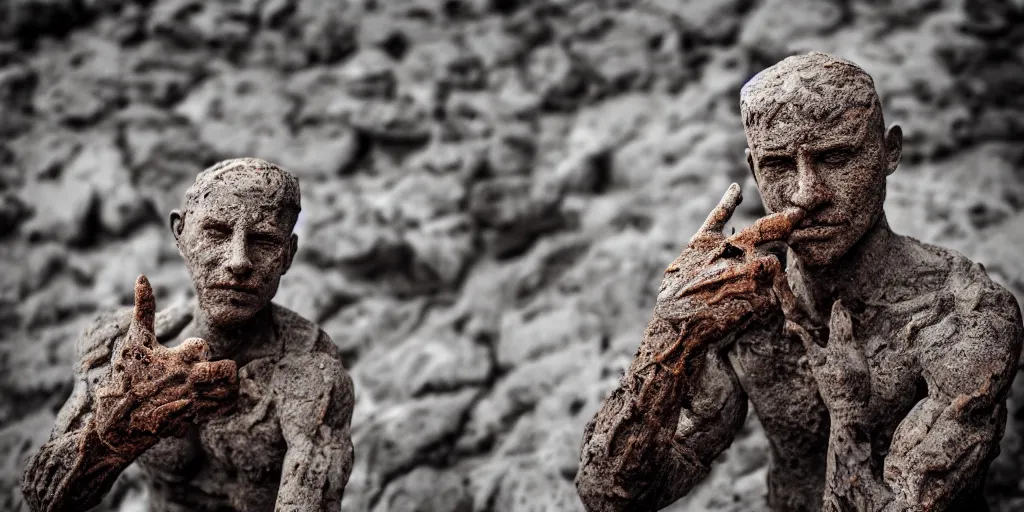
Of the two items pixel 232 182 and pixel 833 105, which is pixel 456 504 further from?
pixel 833 105

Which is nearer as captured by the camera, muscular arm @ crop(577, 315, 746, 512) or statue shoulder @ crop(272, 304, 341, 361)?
muscular arm @ crop(577, 315, 746, 512)

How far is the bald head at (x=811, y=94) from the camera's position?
131 inches

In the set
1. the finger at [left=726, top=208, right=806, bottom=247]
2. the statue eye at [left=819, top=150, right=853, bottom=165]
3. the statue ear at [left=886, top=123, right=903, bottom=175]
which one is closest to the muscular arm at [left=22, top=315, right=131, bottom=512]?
the finger at [left=726, top=208, right=806, bottom=247]

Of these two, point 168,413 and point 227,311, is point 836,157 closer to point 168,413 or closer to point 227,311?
point 227,311

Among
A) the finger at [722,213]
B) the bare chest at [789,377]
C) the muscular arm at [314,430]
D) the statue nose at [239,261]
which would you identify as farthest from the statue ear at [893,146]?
the statue nose at [239,261]

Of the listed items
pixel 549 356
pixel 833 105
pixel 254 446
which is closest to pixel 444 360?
pixel 549 356

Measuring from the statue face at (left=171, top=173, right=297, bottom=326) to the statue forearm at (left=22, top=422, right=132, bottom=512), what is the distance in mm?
508

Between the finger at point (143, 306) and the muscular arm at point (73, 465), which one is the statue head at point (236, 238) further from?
the muscular arm at point (73, 465)

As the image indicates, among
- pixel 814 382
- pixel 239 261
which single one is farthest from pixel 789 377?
pixel 239 261

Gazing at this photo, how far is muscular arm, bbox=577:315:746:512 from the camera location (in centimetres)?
319

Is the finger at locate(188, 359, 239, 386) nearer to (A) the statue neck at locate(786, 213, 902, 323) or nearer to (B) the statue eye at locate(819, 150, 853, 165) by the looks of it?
(A) the statue neck at locate(786, 213, 902, 323)

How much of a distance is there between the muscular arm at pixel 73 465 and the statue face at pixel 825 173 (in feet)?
6.65

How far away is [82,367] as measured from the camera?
3.69 m

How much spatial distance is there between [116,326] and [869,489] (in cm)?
235
